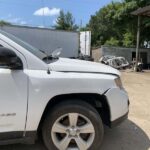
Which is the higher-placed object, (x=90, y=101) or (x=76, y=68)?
(x=76, y=68)

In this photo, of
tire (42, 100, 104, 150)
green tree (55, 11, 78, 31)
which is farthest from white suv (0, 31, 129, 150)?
green tree (55, 11, 78, 31)

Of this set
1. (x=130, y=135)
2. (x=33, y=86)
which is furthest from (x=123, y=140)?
(x=33, y=86)

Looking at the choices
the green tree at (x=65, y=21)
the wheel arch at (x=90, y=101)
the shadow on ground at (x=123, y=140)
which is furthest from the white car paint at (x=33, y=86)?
the green tree at (x=65, y=21)

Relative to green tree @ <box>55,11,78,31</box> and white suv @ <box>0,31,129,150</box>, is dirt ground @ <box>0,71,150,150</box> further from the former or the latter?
green tree @ <box>55,11,78,31</box>

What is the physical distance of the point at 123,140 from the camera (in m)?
5.77

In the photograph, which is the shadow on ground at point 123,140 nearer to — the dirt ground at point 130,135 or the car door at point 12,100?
the dirt ground at point 130,135

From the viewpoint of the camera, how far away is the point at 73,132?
484cm

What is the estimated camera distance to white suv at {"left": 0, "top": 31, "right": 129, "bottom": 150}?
447 cm

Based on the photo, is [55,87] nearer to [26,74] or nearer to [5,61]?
[26,74]

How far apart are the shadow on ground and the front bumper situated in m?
0.56

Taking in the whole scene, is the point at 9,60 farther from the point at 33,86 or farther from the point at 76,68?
the point at 76,68

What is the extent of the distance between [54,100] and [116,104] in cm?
90

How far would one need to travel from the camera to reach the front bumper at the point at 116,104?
16.3ft

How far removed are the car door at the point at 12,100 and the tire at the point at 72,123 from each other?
0.43 metres
